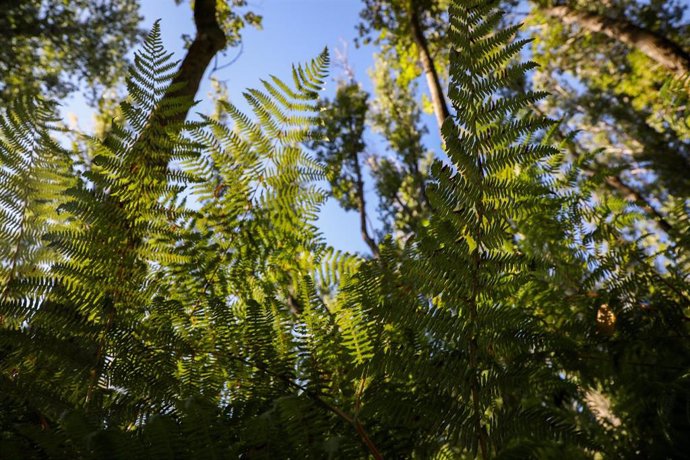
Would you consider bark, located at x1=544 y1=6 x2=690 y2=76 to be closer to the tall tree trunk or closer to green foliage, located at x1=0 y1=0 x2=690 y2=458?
the tall tree trunk

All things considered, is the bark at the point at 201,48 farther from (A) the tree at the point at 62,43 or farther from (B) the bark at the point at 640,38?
(A) the tree at the point at 62,43

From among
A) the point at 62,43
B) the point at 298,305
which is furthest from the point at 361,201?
the point at 298,305

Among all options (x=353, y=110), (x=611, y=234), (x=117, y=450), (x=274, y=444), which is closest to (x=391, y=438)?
(x=274, y=444)

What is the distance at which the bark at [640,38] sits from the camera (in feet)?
17.7

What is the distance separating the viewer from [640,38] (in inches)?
236

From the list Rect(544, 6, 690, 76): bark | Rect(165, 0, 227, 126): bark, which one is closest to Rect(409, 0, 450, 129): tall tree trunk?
Rect(165, 0, 227, 126): bark

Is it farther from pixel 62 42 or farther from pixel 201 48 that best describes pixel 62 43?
pixel 201 48

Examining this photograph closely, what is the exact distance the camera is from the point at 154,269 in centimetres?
120

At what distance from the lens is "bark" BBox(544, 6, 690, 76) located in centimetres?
540

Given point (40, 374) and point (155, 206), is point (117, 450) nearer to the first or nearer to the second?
point (40, 374)

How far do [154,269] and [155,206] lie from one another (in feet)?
0.63

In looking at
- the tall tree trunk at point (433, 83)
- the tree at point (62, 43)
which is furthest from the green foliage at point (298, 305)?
the tree at point (62, 43)

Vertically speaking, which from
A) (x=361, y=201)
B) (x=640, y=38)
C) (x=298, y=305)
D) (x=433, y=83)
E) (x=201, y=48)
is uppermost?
(x=361, y=201)

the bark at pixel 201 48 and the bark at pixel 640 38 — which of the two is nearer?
the bark at pixel 201 48
